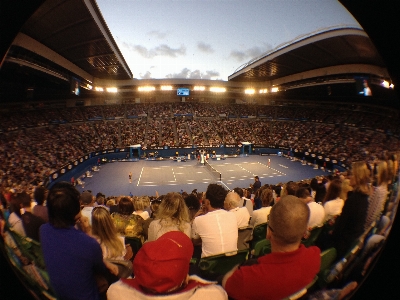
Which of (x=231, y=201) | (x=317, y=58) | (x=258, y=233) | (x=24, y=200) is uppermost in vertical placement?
(x=317, y=58)

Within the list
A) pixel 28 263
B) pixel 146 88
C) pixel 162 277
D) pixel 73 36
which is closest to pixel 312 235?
pixel 162 277

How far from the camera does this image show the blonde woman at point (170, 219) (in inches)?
96.7

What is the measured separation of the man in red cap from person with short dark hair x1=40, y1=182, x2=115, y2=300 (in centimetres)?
49

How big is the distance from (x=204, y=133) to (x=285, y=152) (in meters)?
13.5

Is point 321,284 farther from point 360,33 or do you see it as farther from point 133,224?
point 133,224

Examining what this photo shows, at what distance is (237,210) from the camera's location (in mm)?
3275

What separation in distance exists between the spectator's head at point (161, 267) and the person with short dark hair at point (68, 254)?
25.4 inches

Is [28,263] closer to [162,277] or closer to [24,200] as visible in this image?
[24,200]

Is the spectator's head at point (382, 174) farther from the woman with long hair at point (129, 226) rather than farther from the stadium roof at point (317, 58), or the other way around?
the woman with long hair at point (129, 226)

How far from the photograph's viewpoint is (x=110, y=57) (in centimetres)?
2058

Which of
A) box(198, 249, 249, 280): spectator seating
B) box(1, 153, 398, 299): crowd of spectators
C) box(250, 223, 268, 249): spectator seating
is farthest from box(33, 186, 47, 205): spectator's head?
box(250, 223, 268, 249): spectator seating

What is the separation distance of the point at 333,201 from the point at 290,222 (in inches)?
94.8

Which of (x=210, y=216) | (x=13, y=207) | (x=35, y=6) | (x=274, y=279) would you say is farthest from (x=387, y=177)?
(x=13, y=207)

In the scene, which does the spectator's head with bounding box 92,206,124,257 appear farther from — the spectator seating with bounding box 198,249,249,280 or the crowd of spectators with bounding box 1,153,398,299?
the spectator seating with bounding box 198,249,249,280
